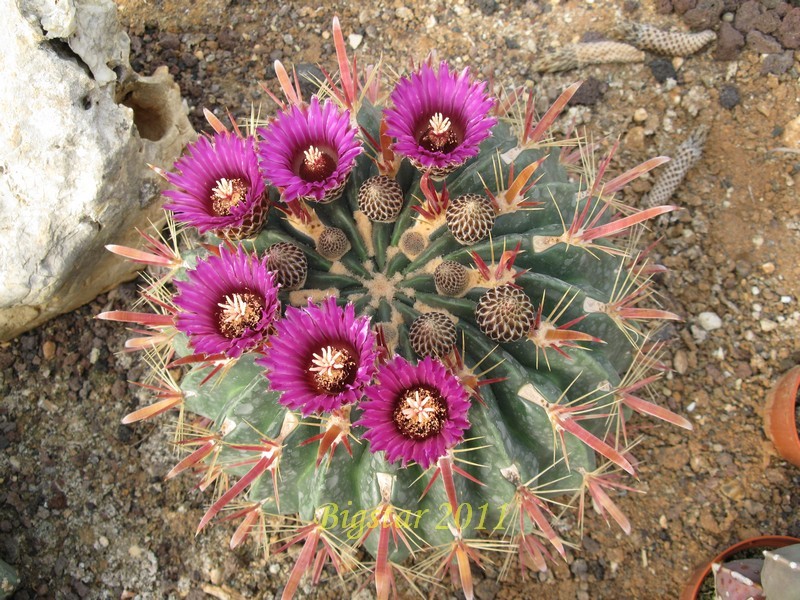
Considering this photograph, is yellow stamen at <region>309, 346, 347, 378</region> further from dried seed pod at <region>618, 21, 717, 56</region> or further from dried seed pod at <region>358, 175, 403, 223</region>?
dried seed pod at <region>618, 21, 717, 56</region>

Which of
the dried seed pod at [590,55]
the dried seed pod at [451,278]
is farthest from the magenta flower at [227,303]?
the dried seed pod at [590,55]

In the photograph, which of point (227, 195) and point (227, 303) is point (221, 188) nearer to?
point (227, 195)

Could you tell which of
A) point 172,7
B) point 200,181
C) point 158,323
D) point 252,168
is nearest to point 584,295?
point 252,168

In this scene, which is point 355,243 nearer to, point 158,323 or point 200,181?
point 200,181

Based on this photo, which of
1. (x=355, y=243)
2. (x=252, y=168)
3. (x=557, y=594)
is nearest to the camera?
(x=252, y=168)

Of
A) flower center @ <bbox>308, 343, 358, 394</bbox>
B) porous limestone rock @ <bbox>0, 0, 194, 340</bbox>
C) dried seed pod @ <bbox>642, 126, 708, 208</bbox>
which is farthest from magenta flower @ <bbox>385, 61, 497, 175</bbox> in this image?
dried seed pod @ <bbox>642, 126, 708, 208</bbox>

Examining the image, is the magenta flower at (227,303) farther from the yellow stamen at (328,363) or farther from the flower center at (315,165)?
the flower center at (315,165)
